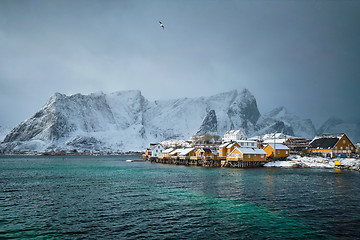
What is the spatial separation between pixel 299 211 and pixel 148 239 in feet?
45.5

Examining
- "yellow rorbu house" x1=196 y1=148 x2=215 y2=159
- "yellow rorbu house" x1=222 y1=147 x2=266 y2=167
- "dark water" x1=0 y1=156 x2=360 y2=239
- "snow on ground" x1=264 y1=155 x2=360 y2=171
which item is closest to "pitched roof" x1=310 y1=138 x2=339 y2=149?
"snow on ground" x1=264 y1=155 x2=360 y2=171

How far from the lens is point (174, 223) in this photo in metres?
18.6

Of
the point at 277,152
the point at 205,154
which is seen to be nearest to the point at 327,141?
the point at 277,152

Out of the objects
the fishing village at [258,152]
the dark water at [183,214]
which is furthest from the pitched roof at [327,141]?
the dark water at [183,214]

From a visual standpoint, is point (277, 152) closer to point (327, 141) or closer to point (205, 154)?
point (327, 141)

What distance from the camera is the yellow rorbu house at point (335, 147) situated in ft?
261

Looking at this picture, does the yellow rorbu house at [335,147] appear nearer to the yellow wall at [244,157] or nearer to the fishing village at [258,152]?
the fishing village at [258,152]

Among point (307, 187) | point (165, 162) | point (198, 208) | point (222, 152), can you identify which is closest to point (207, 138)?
point (165, 162)

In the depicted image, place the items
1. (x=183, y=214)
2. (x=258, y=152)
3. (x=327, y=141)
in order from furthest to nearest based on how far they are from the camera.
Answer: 1. (x=327, y=141)
2. (x=258, y=152)
3. (x=183, y=214)

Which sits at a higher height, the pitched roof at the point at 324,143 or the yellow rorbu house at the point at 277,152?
the pitched roof at the point at 324,143

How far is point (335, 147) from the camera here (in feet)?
260

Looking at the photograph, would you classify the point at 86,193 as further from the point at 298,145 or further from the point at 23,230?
the point at 298,145

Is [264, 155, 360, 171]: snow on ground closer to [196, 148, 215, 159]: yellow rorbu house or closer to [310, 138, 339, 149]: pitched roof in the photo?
[310, 138, 339, 149]: pitched roof

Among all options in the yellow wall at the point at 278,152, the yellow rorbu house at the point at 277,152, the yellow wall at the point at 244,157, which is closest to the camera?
the yellow wall at the point at 244,157
